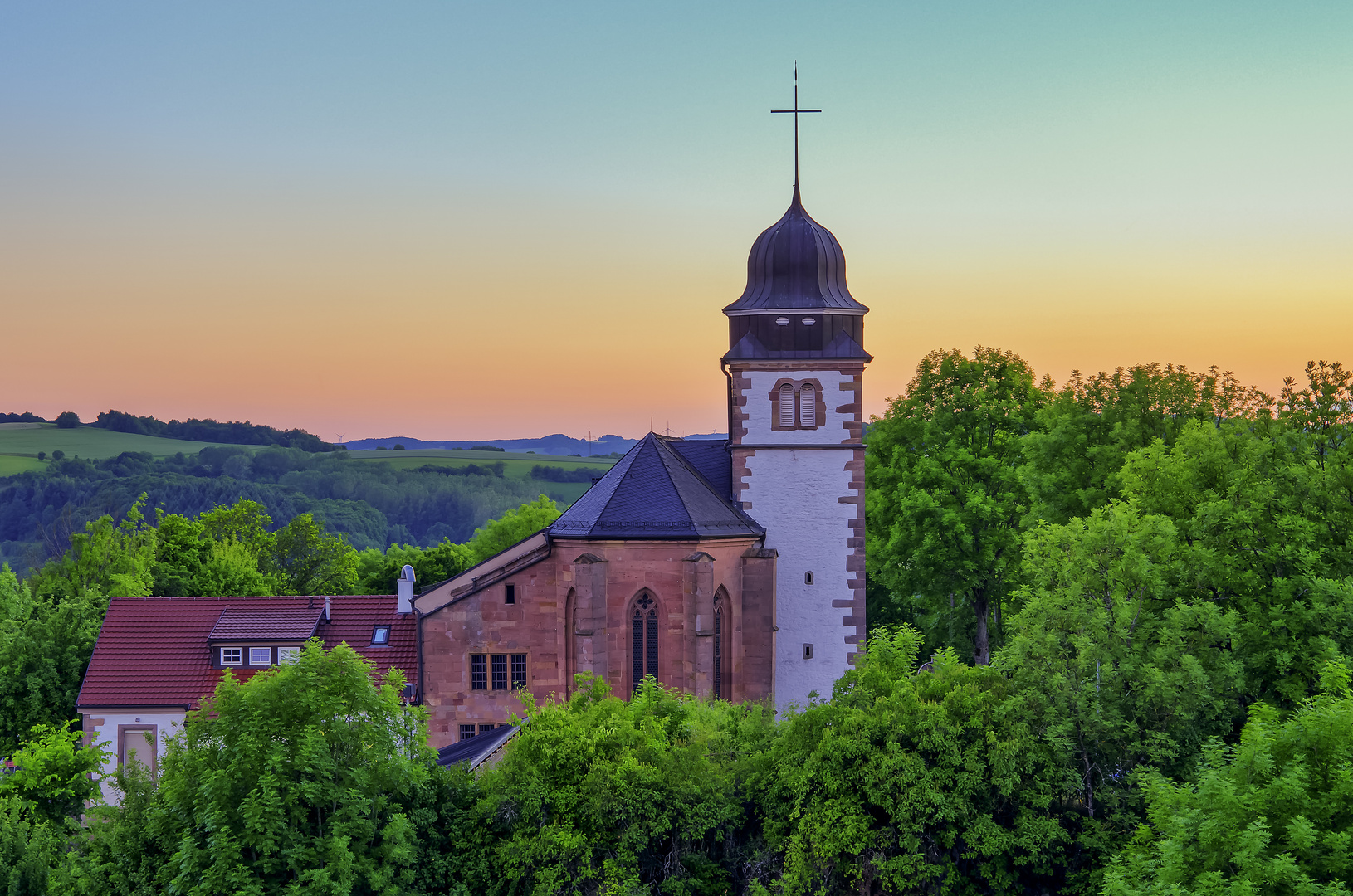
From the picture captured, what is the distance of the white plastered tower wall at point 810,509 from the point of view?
41156 mm

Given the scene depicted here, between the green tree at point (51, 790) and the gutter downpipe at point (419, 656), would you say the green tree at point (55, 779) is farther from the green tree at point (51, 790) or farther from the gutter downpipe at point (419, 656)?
the gutter downpipe at point (419, 656)

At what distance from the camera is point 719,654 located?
3866cm

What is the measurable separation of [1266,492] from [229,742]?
22931 mm

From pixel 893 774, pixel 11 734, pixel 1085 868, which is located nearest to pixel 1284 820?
pixel 1085 868

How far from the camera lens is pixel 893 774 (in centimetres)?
2556

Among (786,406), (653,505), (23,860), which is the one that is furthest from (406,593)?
(23,860)

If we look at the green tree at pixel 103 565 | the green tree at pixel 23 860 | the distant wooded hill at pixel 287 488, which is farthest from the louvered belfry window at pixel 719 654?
the distant wooded hill at pixel 287 488

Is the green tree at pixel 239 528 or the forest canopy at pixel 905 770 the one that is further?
the green tree at pixel 239 528

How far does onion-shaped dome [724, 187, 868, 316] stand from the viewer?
135ft

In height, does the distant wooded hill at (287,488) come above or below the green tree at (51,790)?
above

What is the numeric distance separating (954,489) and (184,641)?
27.6 metres

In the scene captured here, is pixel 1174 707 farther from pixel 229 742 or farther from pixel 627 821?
pixel 229 742

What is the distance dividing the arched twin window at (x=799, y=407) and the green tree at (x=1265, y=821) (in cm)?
1925

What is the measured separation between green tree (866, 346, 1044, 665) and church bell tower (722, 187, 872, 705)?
980cm
